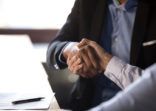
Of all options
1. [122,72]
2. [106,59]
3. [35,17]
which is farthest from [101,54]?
[35,17]

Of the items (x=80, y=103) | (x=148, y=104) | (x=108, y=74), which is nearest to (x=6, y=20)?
(x=80, y=103)

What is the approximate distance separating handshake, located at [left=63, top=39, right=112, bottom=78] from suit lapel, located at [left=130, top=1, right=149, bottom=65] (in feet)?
0.36

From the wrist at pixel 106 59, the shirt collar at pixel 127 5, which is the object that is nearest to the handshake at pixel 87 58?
the wrist at pixel 106 59

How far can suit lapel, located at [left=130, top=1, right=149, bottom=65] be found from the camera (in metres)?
1.46

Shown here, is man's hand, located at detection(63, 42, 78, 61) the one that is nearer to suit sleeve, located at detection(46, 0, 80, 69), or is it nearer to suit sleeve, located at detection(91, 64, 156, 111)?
suit sleeve, located at detection(46, 0, 80, 69)

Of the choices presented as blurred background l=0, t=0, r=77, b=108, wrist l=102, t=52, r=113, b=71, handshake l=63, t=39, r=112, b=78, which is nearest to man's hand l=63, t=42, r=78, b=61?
handshake l=63, t=39, r=112, b=78

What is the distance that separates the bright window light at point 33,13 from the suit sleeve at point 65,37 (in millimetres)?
750

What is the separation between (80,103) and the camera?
1693 millimetres

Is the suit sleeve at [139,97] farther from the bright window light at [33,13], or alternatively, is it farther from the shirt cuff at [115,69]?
the bright window light at [33,13]

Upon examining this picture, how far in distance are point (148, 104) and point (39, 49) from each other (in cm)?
182

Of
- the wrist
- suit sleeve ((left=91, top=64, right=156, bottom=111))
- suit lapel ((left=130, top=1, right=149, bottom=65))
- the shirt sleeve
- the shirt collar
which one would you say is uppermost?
suit sleeve ((left=91, top=64, right=156, bottom=111))

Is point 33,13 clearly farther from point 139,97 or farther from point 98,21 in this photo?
point 139,97

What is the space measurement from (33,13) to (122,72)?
4.23 feet

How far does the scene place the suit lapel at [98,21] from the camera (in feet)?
5.30
